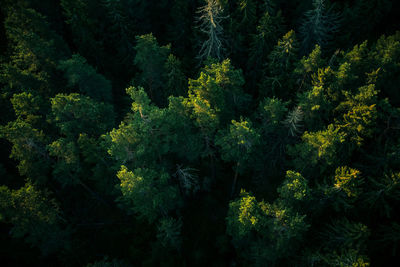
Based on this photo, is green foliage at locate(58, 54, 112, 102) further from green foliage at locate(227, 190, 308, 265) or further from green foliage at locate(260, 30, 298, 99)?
green foliage at locate(227, 190, 308, 265)

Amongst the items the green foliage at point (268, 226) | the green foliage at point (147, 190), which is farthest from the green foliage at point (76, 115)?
the green foliage at point (268, 226)

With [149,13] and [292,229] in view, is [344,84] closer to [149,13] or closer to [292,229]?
[292,229]

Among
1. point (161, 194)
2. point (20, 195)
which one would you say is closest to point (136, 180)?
point (161, 194)

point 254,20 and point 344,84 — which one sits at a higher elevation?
point 254,20

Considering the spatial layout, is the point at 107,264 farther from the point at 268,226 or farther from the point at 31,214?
the point at 268,226

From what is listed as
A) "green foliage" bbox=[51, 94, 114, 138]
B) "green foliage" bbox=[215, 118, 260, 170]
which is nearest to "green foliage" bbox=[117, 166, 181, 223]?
"green foliage" bbox=[215, 118, 260, 170]

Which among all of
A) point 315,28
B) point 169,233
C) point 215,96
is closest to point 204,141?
point 215,96

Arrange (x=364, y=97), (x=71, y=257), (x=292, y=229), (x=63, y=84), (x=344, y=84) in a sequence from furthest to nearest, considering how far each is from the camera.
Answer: (x=63, y=84), (x=71, y=257), (x=344, y=84), (x=364, y=97), (x=292, y=229)
